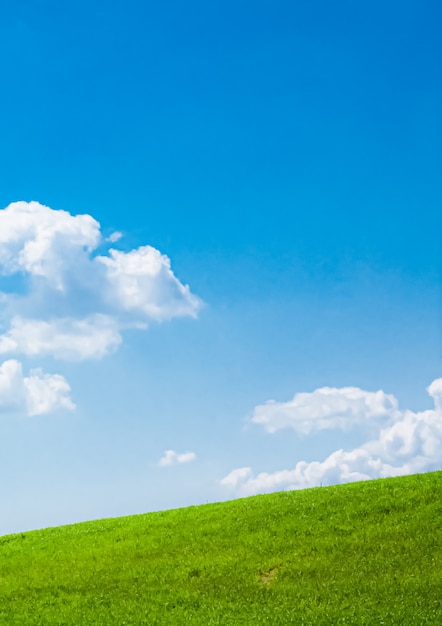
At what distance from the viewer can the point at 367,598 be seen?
24.9 metres

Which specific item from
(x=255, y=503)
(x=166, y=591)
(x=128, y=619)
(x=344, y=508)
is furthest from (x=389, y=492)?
(x=128, y=619)

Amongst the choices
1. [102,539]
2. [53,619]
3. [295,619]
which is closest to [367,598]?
[295,619]

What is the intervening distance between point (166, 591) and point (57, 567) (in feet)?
24.6

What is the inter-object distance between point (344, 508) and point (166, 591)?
416 inches

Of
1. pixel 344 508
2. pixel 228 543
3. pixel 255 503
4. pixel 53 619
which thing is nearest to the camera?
pixel 53 619

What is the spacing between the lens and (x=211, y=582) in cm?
2812

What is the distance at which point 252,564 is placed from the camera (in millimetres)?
29359

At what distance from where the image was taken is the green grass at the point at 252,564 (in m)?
24.6

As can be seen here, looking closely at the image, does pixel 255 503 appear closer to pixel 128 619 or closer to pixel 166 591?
pixel 166 591

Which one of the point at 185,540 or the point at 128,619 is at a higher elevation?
the point at 185,540

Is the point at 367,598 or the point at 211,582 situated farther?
the point at 211,582

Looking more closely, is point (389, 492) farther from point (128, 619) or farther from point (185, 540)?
point (128, 619)

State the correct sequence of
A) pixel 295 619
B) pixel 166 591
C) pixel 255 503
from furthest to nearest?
pixel 255 503 → pixel 166 591 → pixel 295 619

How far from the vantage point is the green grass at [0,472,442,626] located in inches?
970
